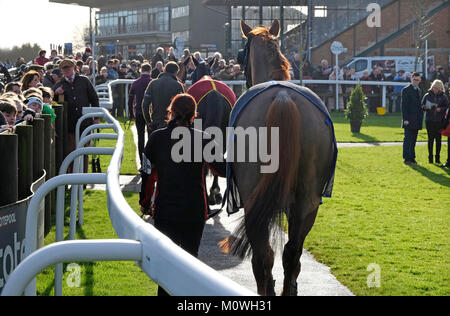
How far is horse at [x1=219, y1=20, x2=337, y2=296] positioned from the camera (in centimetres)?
553

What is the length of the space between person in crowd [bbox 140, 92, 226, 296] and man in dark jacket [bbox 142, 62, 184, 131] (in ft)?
21.9

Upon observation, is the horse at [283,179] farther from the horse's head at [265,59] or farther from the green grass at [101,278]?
the green grass at [101,278]

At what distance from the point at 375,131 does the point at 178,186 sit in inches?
805

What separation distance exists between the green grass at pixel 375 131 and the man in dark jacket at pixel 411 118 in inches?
189

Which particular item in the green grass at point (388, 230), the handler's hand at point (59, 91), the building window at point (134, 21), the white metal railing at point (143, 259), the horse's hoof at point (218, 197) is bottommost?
the green grass at point (388, 230)

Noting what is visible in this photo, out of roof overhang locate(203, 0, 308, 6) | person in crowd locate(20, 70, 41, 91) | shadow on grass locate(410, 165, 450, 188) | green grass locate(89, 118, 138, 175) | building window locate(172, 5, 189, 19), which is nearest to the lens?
person in crowd locate(20, 70, 41, 91)

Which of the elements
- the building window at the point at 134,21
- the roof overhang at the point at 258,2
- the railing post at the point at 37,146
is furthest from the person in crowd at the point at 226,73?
the building window at the point at 134,21

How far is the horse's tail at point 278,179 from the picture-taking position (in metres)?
5.52

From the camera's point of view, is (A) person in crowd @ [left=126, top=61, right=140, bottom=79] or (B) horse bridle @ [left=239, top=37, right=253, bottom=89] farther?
(A) person in crowd @ [left=126, top=61, right=140, bottom=79]

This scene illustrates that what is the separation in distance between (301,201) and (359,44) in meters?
40.6

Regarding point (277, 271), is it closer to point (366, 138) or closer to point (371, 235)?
point (371, 235)

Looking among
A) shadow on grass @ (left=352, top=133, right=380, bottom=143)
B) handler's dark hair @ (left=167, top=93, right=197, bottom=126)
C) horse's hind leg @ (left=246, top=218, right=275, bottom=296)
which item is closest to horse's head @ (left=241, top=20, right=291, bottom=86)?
handler's dark hair @ (left=167, top=93, right=197, bottom=126)

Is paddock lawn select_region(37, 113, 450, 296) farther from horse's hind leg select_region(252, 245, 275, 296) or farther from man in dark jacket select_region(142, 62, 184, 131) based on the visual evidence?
man in dark jacket select_region(142, 62, 184, 131)

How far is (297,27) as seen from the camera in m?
41.4
